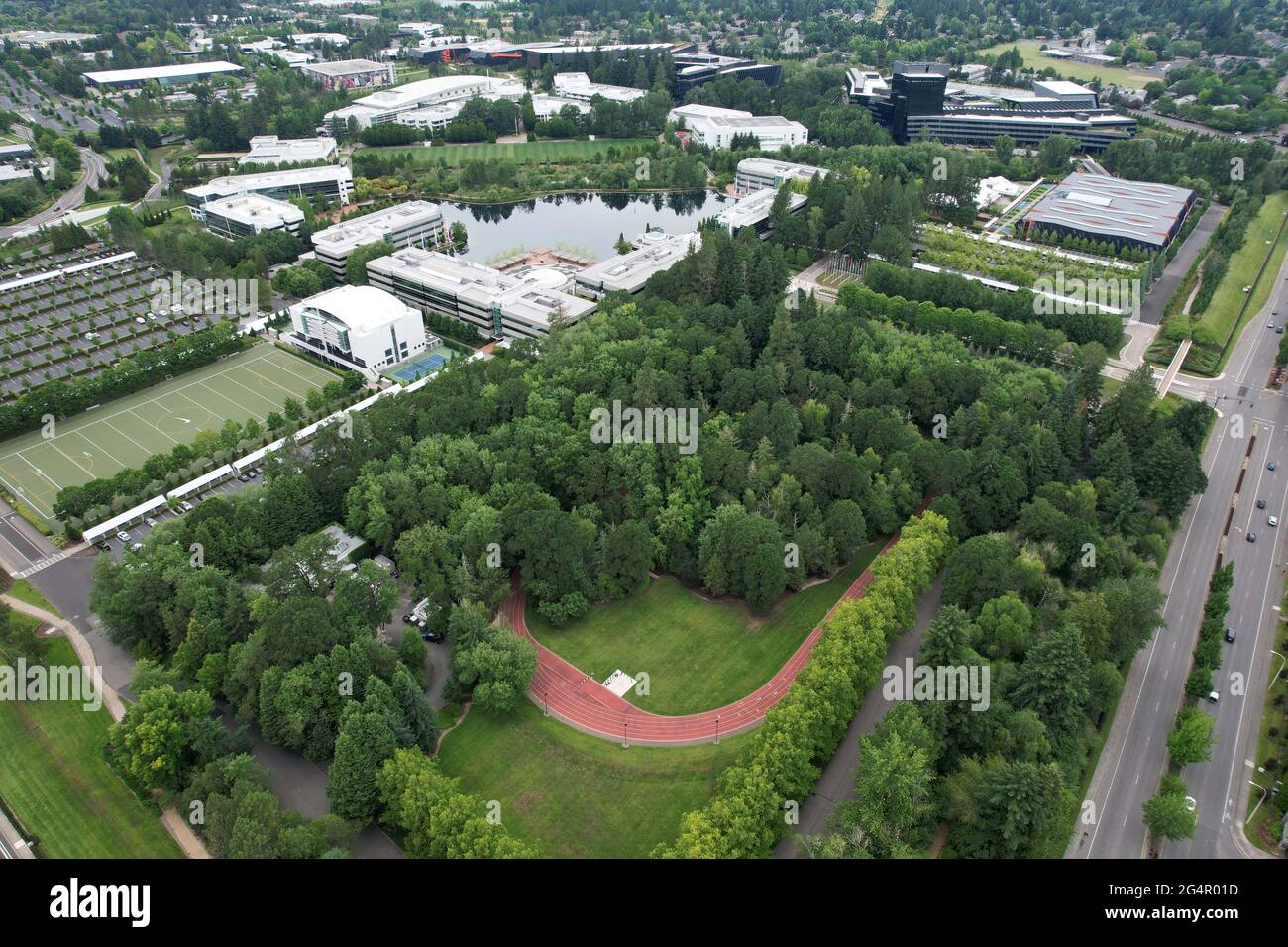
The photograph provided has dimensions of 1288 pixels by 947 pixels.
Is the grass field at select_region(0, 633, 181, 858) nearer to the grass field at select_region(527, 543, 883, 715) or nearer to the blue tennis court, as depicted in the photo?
the grass field at select_region(527, 543, 883, 715)

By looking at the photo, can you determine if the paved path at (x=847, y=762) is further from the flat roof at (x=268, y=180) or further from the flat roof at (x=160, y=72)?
the flat roof at (x=160, y=72)

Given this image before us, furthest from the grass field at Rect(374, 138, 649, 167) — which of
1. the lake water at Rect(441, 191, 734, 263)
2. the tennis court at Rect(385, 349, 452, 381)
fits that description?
the tennis court at Rect(385, 349, 452, 381)

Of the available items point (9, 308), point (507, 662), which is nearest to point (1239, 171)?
point (507, 662)

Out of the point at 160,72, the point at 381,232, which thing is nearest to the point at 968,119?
the point at 381,232

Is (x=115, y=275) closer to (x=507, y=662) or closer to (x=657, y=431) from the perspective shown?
(x=657, y=431)

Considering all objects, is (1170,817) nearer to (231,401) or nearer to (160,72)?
(231,401)

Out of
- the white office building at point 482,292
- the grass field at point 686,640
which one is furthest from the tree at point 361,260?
the grass field at point 686,640
